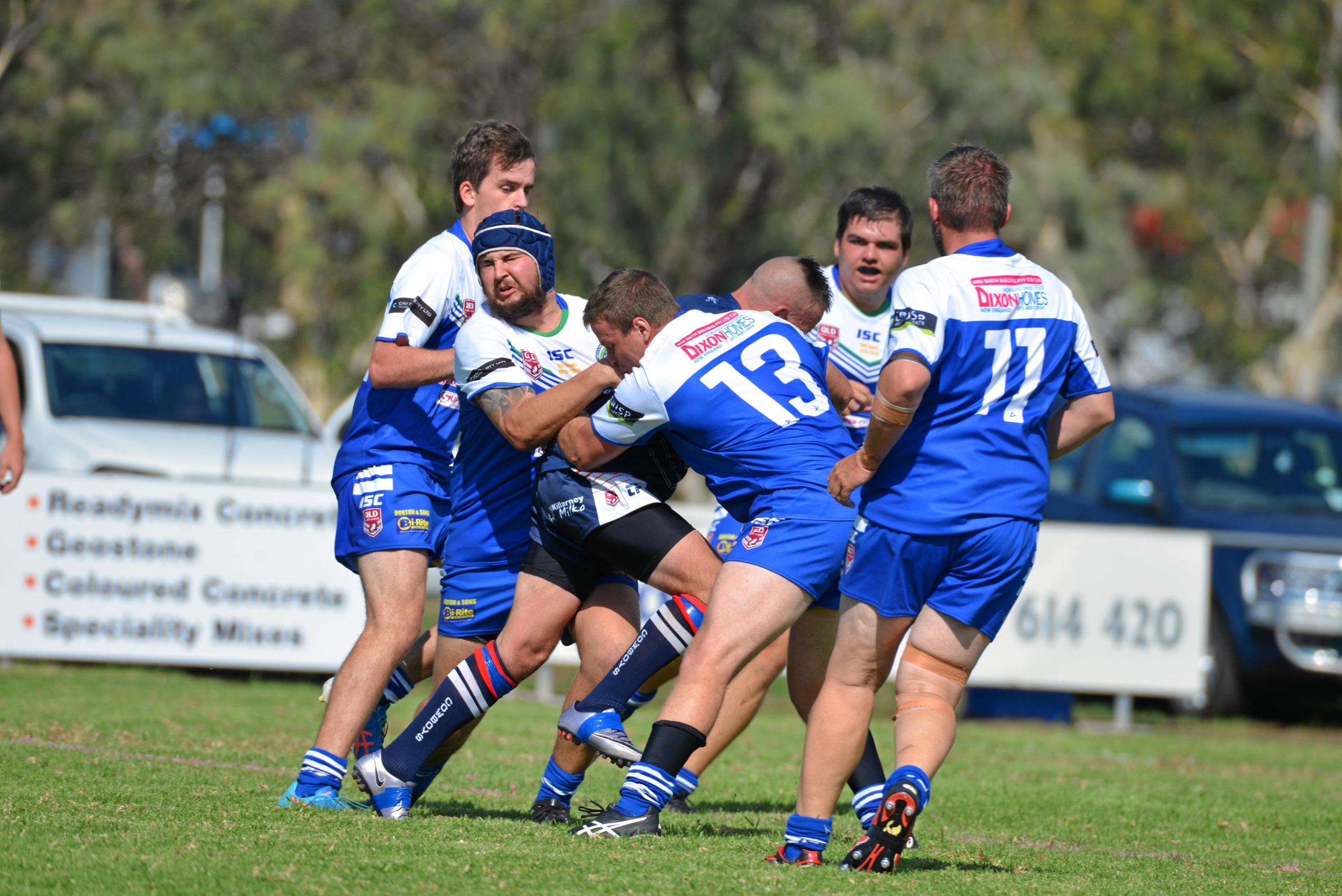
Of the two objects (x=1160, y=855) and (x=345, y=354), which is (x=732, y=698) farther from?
(x=345, y=354)

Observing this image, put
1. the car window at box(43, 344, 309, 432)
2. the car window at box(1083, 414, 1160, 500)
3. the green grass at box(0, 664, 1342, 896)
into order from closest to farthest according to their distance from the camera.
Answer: the green grass at box(0, 664, 1342, 896)
the car window at box(43, 344, 309, 432)
the car window at box(1083, 414, 1160, 500)

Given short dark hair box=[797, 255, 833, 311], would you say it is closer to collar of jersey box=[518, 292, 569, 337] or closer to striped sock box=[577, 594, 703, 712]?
collar of jersey box=[518, 292, 569, 337]

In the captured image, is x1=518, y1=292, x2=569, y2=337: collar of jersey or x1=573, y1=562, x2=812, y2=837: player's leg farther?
x1=518, y1=292, x2=569, y2=337: collar of jersey

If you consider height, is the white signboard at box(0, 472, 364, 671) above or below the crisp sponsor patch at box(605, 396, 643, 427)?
below

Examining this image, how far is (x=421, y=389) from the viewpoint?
5613 millimetres

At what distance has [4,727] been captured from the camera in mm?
7113

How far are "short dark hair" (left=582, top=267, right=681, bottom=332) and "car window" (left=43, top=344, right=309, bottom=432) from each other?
6923 millimetres

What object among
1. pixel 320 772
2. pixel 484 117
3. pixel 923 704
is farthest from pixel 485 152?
pixel 484 117

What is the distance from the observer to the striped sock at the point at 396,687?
5.89m

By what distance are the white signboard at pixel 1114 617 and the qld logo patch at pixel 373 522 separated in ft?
20.0

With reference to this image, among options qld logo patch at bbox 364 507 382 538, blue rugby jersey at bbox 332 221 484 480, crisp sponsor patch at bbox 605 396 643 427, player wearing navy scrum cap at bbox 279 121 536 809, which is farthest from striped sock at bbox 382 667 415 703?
crisp sponsor patch at bbox 605 396 643 427

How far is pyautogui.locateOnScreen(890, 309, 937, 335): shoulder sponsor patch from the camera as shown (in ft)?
15.4

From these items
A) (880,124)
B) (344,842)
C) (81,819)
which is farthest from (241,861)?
(880,124)

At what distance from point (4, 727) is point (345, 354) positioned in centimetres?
2293
